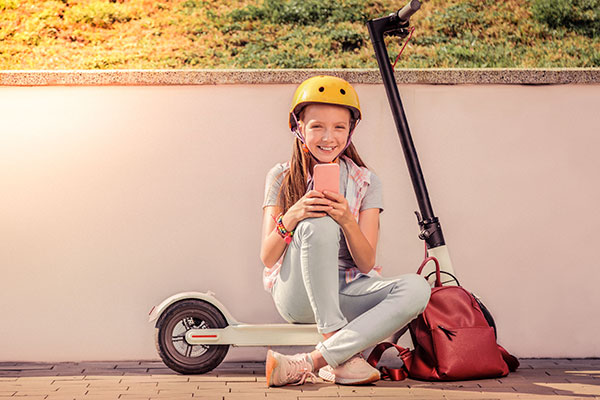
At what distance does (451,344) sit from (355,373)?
42cm

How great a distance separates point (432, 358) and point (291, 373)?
61 cm

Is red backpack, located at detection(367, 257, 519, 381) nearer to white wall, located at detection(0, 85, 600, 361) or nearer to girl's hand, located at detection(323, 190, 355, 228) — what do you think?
girl's hand, located at detection(323, 190, 355, 228)

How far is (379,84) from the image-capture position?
4.07m

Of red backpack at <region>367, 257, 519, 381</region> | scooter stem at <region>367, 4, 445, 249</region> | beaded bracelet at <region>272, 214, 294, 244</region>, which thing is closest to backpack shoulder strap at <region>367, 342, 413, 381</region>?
red backpack at <region>367, 257, 519, 381</region>

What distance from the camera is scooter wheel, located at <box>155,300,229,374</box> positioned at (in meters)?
3.56

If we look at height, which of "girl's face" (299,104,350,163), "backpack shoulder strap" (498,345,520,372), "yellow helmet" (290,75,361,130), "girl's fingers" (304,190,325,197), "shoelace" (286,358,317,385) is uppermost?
"yellow helmet" (290,75,361,130)

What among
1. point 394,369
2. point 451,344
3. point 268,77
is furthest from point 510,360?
point 268,77

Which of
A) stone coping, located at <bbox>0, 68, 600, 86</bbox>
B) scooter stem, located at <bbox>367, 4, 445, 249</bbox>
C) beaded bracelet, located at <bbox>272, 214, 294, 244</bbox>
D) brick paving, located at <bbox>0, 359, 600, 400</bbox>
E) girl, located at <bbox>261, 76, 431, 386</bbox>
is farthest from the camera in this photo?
stone coping, located at <bbox>0, 68, 600, 86</bbox>

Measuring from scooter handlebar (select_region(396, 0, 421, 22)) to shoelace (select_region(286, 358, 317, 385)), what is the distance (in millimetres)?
1618

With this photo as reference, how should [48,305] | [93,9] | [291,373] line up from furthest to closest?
1. [93,9]
2. [48,305]
3. [291,373]

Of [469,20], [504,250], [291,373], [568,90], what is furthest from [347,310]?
[469,20]

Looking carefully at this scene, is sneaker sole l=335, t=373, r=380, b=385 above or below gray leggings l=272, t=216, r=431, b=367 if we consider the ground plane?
below

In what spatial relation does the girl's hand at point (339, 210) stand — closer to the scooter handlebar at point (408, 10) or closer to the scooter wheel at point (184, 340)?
the scooter wheel at point (184, 340)

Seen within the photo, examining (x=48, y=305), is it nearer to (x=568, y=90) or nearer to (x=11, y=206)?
(x=11, y=206)
